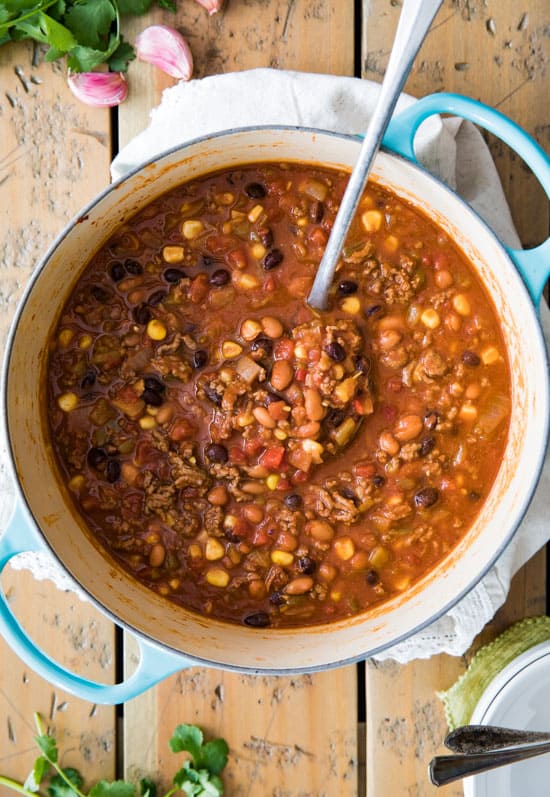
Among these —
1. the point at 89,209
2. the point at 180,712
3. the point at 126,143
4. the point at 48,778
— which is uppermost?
the point at 126,143

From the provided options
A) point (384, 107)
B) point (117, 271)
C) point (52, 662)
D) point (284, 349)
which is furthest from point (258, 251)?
point (52, 662)

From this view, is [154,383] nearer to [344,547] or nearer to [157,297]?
Answer: [157,297]

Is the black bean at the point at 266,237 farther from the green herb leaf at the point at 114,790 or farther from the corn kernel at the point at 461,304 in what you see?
the green herb leaf at the point at 114,790

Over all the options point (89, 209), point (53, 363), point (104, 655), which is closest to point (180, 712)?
point (104, 655)

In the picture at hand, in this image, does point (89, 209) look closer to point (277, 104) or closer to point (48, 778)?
point (277, 104)

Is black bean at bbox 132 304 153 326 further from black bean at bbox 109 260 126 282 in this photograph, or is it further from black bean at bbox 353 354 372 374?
black bean at bbox 353 354 372 374

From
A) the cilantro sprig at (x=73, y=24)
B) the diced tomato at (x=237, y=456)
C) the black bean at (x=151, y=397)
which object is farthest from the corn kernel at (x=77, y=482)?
the cilantro sprig at (x=73, y=24)

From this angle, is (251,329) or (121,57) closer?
(251,329)
